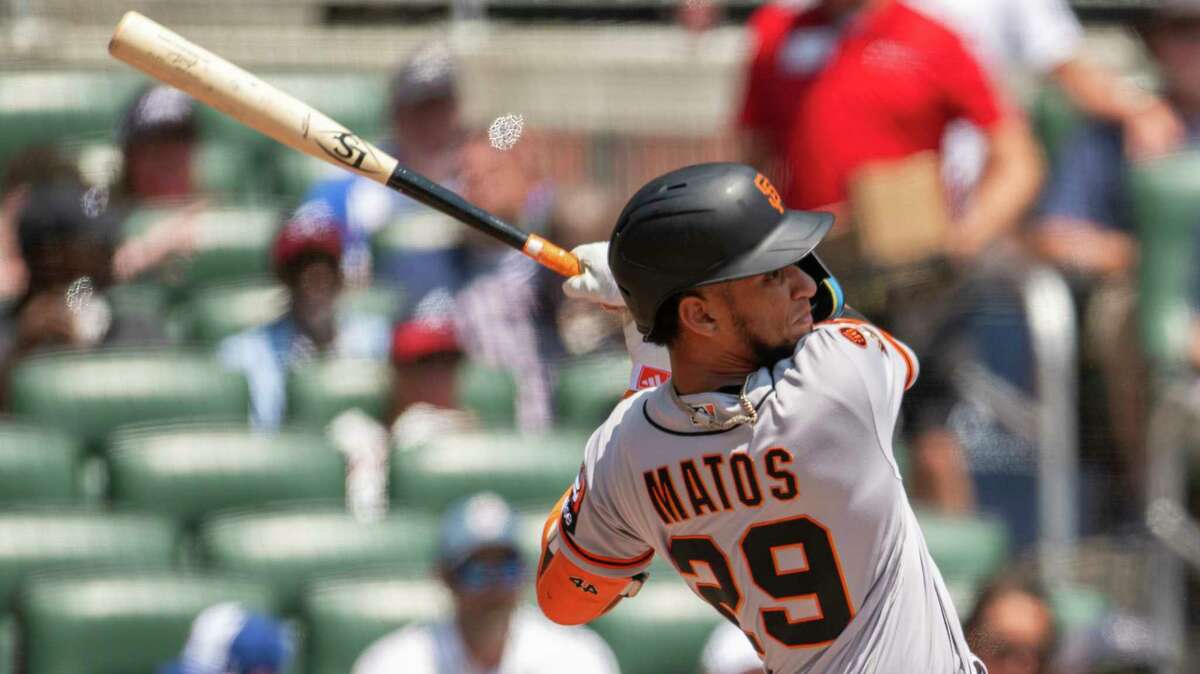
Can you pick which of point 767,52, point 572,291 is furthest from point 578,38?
point 572,291

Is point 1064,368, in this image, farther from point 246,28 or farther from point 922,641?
point 246,28

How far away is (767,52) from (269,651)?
231 cm

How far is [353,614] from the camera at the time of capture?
480cm

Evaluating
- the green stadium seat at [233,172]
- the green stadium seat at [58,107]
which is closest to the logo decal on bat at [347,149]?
the green stadium seat at [233,172]

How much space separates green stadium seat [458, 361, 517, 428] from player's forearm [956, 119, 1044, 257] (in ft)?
4.77

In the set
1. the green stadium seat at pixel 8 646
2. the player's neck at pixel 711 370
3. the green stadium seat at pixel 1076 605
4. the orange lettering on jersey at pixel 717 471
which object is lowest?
the green stadium seat at pixel 1076 605

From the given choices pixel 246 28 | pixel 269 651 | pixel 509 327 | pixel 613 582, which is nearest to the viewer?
Result: pixel 613 582

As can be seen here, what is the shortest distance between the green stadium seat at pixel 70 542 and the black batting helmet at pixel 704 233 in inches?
107

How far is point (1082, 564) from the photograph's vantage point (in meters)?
5.17

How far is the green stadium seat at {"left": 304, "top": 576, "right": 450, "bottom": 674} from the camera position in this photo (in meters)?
4.79

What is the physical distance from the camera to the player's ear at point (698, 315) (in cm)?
260

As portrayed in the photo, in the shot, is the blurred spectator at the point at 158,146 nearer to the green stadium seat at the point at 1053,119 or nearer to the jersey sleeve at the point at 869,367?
the green stadium seat at the point at 1053,119

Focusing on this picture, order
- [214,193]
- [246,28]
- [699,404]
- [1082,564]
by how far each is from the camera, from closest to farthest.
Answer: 1. [699,404]
2. [1082,564]
3. [214,193]
4. [246,28]

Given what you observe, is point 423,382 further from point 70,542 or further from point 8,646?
point 8,646
